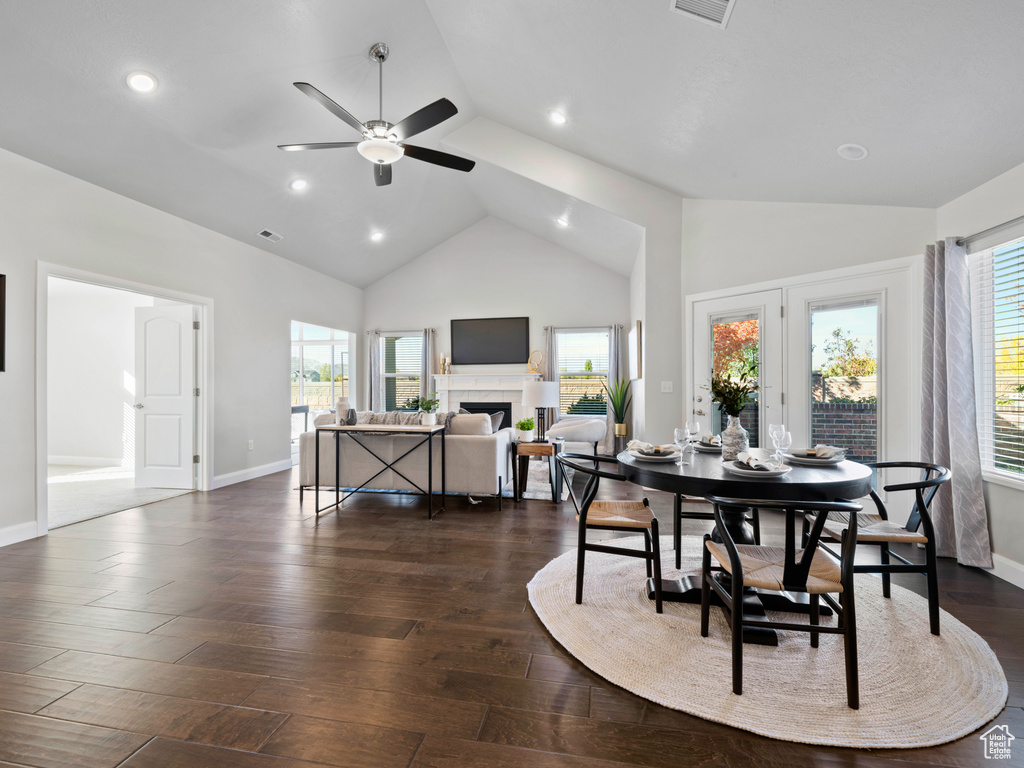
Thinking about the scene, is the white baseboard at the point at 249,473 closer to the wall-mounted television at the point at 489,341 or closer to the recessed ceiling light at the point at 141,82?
the wall-mounted television at the point at 489,341

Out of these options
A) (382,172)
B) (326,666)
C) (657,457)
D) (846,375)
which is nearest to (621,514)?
(657,457)

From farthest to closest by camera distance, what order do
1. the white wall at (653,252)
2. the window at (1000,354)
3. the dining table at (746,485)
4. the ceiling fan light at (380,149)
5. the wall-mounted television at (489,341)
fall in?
the wall-mounted television at (489,341) → the white wall at (653,252) → the ceiling fan light at (380,149) → the window at (1000,354) → the dining table at (746,485)

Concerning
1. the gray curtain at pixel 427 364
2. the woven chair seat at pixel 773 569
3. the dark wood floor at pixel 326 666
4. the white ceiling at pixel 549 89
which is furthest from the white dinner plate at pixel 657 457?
the gray curtain at pixel 427 364

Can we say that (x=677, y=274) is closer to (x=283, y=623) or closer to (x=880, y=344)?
(x=880, y=344)

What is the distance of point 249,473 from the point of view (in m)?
5.98

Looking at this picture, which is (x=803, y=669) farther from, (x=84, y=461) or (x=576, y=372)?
(x=84, y=461)

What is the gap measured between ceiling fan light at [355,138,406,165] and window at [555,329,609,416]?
4.75 metres

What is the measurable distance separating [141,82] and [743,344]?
17.0ft

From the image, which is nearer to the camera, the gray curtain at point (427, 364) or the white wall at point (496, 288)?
the white wall at point (496, 288)

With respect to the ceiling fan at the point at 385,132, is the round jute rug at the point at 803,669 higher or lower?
lower

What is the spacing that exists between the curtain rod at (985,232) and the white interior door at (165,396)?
260 inches

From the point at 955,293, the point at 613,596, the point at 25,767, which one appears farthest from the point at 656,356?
the point at 25,767

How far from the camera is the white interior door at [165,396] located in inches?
211

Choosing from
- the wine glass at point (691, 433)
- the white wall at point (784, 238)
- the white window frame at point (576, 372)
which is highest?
the white wall at point (784, 238)
